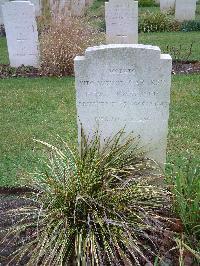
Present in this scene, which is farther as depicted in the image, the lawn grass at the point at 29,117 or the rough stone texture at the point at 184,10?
the rough stone texture at the point at 184,10

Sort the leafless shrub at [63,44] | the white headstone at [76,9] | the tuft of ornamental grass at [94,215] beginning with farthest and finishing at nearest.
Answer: the white headstone at [76,9] → the leafless shrub at [63,44] → the tuft of ornamental grass at [94,215]

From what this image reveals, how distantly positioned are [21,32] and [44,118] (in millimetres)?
3510

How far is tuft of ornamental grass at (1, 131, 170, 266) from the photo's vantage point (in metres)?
3.15

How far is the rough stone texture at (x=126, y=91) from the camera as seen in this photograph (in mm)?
3791

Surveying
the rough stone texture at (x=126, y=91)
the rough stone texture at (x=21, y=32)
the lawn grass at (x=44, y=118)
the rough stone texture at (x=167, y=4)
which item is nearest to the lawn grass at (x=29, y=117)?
the lawn grass at (x=44, y=118)

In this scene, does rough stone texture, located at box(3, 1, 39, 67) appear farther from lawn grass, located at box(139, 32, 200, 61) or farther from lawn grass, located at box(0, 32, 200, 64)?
lawn grass, located at box(139, 32, 200, 61)

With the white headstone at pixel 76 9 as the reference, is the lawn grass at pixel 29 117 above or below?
below

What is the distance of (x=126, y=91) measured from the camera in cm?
396

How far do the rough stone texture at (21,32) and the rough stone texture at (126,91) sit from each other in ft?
19.3

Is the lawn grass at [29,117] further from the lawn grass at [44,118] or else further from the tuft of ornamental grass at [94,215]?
the tuft of ornamental grass at [94,215]

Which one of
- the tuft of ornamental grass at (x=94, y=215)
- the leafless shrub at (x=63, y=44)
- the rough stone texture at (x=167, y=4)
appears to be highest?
the rough stone texture at (x=167, y=4)

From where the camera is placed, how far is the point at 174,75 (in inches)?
349

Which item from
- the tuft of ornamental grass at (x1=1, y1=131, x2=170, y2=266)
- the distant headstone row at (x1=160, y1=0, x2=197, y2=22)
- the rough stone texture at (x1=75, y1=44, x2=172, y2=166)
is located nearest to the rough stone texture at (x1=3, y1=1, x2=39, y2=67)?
the rough stone texture at (x1=75, y1=44, x2=172, y2=166)

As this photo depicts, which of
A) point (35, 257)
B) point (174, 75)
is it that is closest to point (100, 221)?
point (35, 257)
